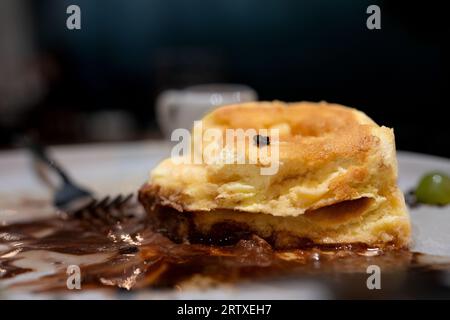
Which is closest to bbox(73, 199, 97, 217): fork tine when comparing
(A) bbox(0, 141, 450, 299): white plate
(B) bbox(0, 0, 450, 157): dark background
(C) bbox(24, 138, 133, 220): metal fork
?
(C) bbox(24, 138, 133, 220): metal fork

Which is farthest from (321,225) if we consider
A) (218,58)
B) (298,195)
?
(218,58)

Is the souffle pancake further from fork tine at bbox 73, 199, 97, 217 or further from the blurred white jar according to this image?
the blurred white jar

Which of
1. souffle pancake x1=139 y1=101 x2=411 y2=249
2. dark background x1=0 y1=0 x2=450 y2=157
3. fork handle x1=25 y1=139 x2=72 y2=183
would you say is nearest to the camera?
souffle pancake x1=139 y1=101 x2=411 y2=249

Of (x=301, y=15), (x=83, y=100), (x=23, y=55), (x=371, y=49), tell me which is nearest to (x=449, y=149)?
(x=371, y=49)

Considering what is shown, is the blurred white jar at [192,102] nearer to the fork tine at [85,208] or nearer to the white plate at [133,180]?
the white plate at [133,180]

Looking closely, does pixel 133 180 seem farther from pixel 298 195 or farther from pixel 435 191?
pixel 435 191

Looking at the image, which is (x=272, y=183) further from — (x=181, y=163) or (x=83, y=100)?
(x=83, y=100)
